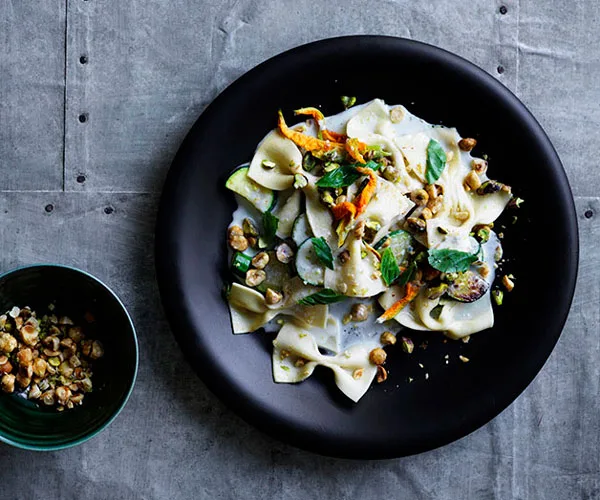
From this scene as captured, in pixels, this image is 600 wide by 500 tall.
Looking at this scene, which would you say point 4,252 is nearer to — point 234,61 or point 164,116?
point 164,116

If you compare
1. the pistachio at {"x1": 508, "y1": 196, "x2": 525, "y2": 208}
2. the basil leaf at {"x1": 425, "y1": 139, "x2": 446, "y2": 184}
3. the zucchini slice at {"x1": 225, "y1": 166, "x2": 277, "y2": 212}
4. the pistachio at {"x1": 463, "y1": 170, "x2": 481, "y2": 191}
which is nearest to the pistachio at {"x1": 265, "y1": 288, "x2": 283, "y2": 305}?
the zucchini slice at {"x1": 225, "y1": 166, "x2": 277, "y2": 212}

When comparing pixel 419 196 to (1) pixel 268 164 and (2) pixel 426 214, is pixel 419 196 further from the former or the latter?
(1) pixel 268 164

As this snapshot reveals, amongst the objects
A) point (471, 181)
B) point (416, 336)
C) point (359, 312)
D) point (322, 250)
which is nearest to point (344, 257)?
point (322, 250)

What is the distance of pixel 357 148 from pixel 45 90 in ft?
3.82

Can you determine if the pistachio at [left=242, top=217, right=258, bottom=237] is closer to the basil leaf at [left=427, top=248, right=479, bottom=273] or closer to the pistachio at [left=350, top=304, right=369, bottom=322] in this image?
the pistachio at [left=350, top=304, right=369, bottom=322]

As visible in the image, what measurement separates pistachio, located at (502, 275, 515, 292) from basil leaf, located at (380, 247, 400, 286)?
432mm

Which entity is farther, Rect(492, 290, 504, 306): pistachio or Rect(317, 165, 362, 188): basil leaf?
Rect(492, 290, 504, 306): pistachio

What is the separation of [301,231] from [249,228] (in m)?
0.19

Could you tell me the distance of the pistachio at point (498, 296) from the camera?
8.16 ft

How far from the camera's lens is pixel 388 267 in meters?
2.31

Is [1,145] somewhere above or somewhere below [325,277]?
above

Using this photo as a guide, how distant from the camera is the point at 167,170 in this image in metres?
2.51

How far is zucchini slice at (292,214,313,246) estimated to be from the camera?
7.68 feet

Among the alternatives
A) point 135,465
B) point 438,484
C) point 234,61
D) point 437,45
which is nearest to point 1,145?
point 234,61
